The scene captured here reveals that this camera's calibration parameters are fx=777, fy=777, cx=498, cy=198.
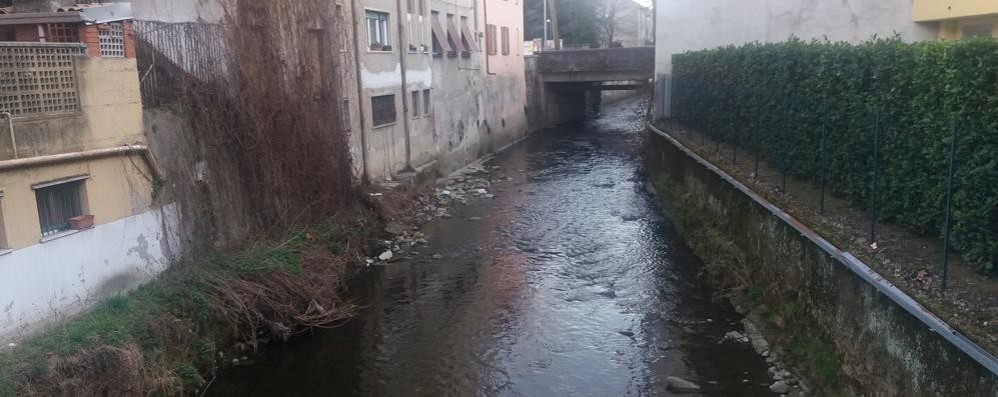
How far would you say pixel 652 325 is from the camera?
35.8 feet

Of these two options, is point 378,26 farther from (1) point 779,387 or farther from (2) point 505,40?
(2) point 505,40

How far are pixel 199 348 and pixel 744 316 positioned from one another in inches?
287

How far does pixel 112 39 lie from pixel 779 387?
8962 millimetres

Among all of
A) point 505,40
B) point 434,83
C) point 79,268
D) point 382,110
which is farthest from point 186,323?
point 505,40

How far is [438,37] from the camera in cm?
2433

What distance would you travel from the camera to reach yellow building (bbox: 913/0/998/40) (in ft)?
54.4

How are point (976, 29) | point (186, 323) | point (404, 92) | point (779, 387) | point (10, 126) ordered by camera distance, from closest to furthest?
1. point (10, 126)
2. point (779, 387)
3. point (186, 323)
4. point (976, 29)
5. point (404, 92)

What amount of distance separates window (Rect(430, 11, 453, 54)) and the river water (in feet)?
26.8

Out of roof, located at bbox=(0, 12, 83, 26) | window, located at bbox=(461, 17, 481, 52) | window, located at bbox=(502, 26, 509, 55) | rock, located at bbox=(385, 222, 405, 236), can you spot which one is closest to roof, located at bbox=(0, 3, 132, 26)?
roof, located at bbox=(0, 12, 83, 26)

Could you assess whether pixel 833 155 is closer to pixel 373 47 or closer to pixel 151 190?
pixel 151 190

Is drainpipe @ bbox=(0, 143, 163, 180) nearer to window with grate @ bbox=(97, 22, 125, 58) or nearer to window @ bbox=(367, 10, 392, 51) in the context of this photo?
window with grate @ bbox=(97, 22, 125, 58)

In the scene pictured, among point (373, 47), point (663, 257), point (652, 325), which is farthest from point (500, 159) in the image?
point (652, 325)

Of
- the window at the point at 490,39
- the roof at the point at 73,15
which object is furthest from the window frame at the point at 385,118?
the window at the point at 490,39

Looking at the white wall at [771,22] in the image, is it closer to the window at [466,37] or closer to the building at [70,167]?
the window at [466,37]
